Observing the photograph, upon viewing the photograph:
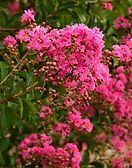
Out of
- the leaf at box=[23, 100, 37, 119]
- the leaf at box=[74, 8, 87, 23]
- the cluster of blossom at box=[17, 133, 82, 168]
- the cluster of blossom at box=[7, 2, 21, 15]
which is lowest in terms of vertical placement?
the cluster of blossom at box=[17, 133, 82, 168]

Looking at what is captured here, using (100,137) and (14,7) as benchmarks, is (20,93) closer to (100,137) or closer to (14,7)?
(100,137)

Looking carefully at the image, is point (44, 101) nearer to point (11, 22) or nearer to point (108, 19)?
point (11, 22)

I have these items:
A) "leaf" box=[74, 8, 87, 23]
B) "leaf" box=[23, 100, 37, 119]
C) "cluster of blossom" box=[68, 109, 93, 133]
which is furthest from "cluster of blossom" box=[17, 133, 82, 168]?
"leaf" box=[74, 8, 87, 23]

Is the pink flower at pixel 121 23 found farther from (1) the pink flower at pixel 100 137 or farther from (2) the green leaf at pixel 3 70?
(2) the green leaf at pixel 3 70

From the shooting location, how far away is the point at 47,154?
2.20 m

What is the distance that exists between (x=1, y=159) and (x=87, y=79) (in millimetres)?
1029

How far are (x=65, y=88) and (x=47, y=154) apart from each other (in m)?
0.53

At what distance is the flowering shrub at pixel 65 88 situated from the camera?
1.66m

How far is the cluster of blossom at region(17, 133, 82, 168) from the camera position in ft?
7.02

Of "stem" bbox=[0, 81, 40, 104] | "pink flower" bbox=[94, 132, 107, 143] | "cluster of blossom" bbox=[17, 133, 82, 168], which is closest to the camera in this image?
"stem" bbox=[0, 81, 40, 104]

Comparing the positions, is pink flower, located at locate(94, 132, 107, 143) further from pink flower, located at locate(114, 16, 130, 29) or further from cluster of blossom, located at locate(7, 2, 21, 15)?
cluster of blossom, located at locate(7, 2, 21, 15)

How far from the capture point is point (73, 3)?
2.44 metres

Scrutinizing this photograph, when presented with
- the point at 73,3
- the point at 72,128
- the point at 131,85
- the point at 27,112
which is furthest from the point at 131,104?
the point at 27,112

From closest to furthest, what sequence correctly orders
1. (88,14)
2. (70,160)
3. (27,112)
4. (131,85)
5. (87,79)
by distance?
(87,79) < (27,112) < (70,160) < (88,14) < (131,85)
